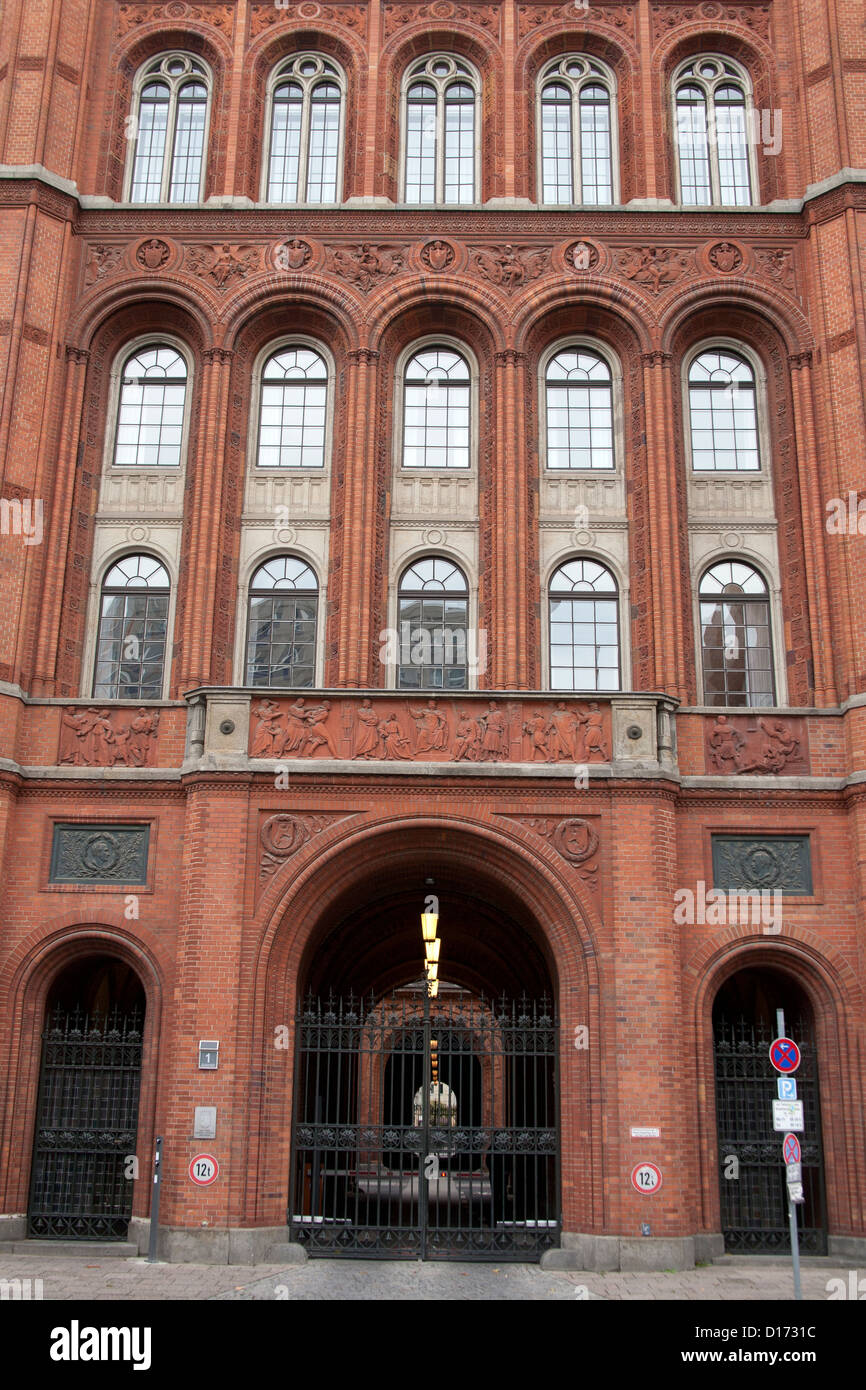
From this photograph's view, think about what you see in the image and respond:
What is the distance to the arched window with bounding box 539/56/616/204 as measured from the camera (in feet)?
73.6

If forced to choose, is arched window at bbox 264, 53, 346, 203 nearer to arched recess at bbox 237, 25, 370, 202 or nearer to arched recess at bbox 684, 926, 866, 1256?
arched recess at bbox 237, 25, 370, 202

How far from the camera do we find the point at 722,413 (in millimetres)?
21281

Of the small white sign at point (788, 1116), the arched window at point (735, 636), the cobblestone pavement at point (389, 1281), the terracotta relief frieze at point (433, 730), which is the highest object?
the arched window at point (735, 636)

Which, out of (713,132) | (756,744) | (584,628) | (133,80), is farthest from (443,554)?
(133,80)

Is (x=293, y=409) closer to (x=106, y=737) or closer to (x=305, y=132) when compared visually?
(x=305, y=132)

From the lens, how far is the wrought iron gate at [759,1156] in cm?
1711

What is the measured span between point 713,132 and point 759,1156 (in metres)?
16.9

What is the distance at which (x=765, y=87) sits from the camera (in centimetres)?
2261

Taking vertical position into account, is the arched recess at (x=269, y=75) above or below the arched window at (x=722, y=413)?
above

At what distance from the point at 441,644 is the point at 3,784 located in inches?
268

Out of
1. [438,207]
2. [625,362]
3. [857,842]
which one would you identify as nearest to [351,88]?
[438,207]

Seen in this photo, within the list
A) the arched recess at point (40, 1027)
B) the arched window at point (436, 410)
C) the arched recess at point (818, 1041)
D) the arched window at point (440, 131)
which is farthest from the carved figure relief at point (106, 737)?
the arched window at point (440, 131)

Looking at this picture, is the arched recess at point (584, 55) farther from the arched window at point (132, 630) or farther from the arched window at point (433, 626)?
the arched window at point (132, 630)

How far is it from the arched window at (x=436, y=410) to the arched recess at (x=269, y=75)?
331cm
